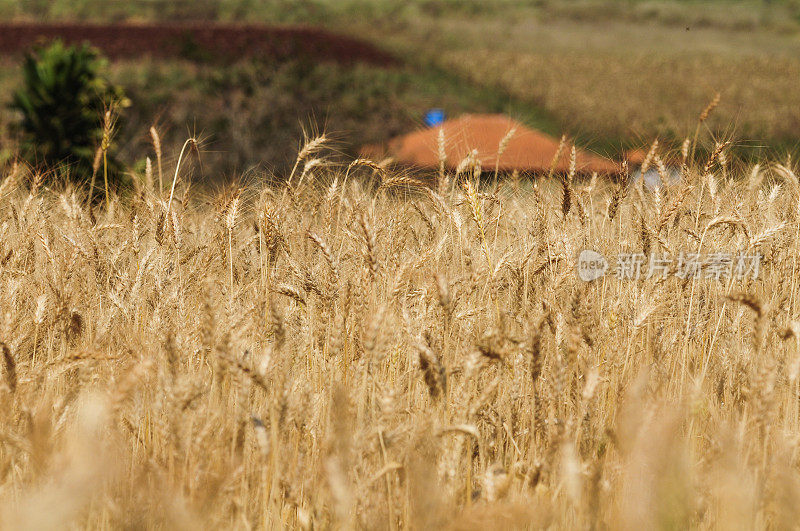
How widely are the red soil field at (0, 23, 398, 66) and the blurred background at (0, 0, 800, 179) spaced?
0.07 metres

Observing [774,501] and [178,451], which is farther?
[774,501]

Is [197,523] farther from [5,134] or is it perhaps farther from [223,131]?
[223,131]

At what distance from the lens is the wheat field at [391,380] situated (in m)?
1.15

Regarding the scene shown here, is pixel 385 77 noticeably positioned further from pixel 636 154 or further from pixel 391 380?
pixel 391 380

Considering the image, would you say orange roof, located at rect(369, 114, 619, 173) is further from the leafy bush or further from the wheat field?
the leafy bush

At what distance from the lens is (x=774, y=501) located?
1337 millimetres

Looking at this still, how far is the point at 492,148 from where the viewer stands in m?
5.57

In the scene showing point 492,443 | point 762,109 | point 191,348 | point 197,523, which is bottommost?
point 762,109

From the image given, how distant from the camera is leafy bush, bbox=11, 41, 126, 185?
5.54 metres

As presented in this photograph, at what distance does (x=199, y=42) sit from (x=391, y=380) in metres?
17.3

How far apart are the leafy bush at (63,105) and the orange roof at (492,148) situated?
7.60 ft

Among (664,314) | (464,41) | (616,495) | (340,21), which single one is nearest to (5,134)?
(664,314)

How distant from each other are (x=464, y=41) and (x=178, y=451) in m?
30.2

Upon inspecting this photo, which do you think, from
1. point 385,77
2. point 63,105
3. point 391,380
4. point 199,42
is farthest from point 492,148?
point 199,42
